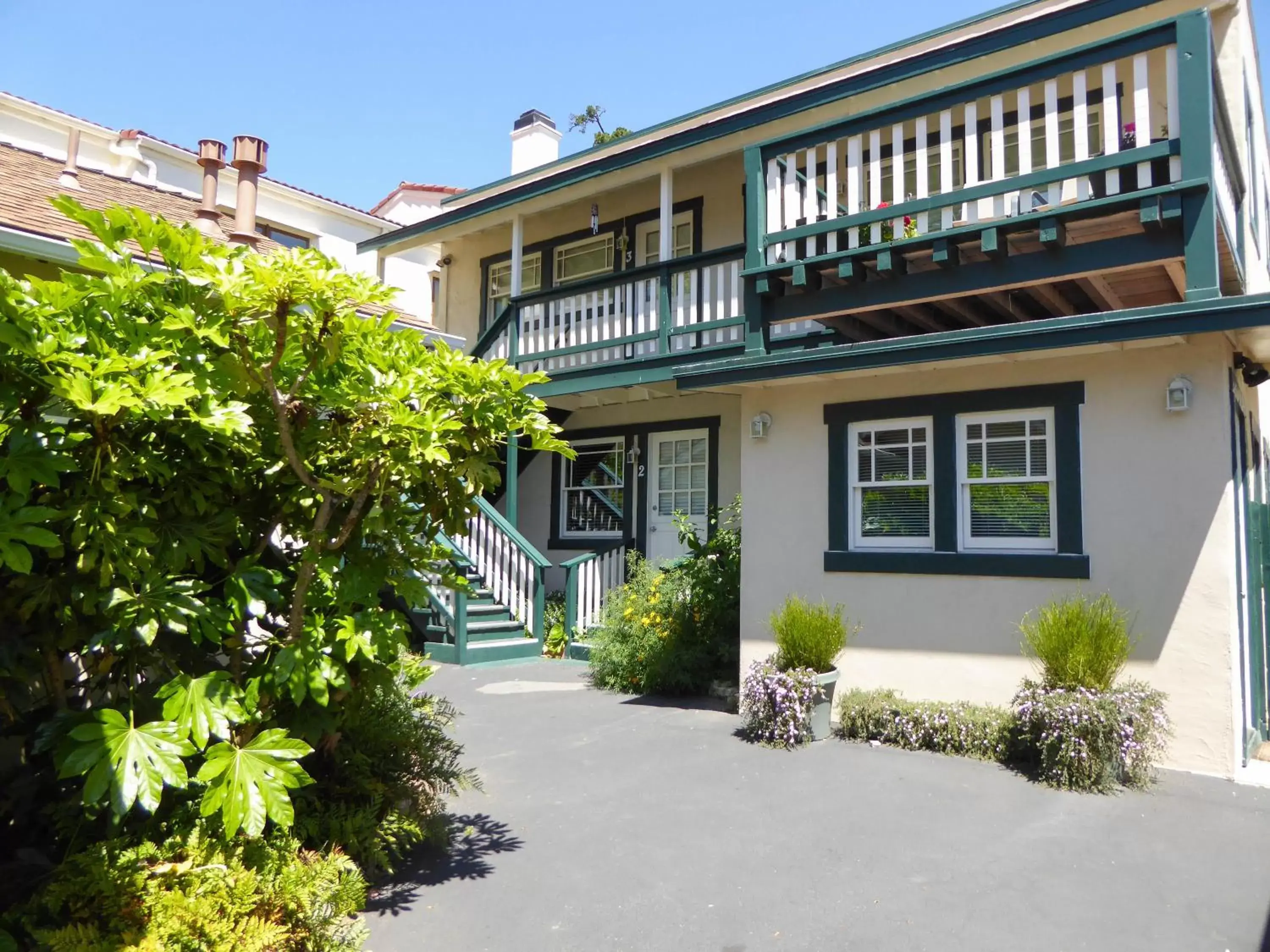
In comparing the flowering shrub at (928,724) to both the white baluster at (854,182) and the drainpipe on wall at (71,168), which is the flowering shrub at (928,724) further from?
the drainpipe on wall at (71,168)

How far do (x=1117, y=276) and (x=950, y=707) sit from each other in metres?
3.97

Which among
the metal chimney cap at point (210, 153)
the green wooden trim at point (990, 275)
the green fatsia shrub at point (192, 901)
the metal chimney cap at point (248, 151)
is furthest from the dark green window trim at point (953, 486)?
the metal chimney cap at point (210, 153)

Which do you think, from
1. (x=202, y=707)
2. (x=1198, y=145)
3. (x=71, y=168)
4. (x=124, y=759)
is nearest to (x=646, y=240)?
(x=71, y=168)

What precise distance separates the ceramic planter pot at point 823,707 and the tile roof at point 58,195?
4.38 metres

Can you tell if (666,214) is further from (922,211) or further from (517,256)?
(922,211)

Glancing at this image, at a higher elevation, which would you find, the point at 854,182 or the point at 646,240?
the point at 646,240

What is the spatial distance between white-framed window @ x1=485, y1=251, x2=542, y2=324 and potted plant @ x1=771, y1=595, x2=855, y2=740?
843cm

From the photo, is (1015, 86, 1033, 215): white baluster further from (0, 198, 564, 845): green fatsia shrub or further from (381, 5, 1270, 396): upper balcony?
(0, 198, 564, 845): green fatsia shrub

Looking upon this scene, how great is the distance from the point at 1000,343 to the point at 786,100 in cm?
423

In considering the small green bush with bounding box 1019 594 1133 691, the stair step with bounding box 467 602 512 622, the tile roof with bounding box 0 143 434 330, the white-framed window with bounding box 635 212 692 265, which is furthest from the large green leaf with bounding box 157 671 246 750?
the white-framed window with bounding box 635 212 692 265

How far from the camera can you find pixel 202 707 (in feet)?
11.3

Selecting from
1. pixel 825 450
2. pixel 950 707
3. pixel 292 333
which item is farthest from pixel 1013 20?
pixel 292 333

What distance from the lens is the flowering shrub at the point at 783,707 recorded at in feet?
23.0

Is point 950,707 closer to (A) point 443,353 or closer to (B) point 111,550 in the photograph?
(A) point 443,353
